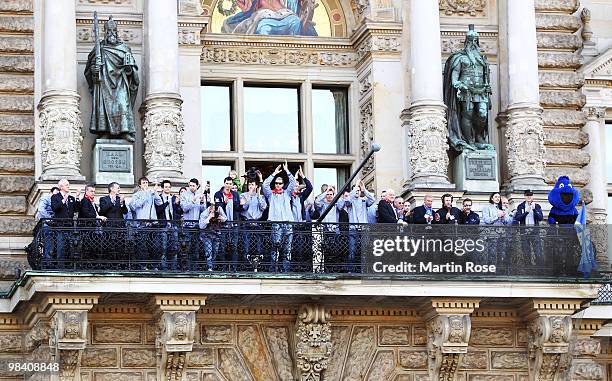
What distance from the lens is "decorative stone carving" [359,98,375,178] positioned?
32.6m

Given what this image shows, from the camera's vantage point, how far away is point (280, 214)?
2997 cm

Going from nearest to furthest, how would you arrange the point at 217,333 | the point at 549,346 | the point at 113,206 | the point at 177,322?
1. the point at 177,322
2. the point at 113,206
3. the point at 217,333
4. the point at 549,346

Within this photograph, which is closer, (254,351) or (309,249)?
(309,249)

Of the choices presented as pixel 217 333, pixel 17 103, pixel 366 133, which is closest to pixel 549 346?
pixel 366 133

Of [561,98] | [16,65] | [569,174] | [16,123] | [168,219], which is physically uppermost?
[16,65]

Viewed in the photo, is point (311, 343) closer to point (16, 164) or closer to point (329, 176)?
point (329, 176)

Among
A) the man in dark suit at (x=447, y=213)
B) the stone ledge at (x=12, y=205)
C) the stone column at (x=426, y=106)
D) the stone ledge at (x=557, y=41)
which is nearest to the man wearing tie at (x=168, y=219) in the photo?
the stone ledge at (x=12, y=205)

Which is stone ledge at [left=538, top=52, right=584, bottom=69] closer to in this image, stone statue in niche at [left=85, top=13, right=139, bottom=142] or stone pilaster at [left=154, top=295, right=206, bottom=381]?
stone statue in niche at [left=85, top=13, right=139, bottom=142]

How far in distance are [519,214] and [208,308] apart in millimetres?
4688

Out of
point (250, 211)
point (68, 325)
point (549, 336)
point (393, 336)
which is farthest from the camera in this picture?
point (393, 336)

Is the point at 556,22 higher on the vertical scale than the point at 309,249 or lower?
higher

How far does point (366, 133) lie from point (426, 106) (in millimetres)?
1401

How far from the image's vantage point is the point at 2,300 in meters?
30.1

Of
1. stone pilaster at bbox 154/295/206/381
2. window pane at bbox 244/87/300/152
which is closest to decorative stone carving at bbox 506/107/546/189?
window pane at bbox 244/87/300/152
